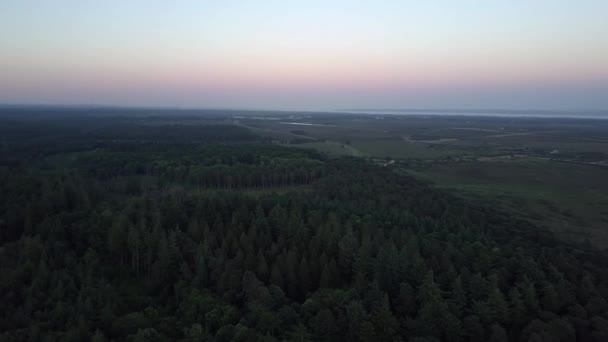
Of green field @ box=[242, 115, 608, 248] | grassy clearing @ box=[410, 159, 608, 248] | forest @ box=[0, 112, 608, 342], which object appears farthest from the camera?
green field @ box=[242, 115, 608, 248]

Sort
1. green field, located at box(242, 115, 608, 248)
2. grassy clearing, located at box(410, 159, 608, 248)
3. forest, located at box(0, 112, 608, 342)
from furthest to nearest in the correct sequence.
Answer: green field, located at box(242, 115, 608, 248), grassy clearing, located at box(410, 159, 608, 248), forest, located at box(0, 112, 608, 342)

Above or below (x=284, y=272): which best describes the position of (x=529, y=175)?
below

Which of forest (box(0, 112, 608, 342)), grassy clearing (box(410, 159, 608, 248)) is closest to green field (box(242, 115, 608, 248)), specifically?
grassy clearing (box(410, 159, 608, 248))

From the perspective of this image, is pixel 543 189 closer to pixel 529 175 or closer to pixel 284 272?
pixel 529 175

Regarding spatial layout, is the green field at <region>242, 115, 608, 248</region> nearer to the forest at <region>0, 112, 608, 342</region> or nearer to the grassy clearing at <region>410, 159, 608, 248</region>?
the grassy clearing at <region>410, 159, 608, 248</region>

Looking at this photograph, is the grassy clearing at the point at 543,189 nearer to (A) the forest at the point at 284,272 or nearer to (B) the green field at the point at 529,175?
(B) the green field at the point at 529,175

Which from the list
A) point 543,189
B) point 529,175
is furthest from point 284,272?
point 529,175

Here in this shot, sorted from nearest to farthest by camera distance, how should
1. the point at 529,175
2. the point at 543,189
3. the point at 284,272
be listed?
the point at 284,272
the point at 543,189
the point at 529,175

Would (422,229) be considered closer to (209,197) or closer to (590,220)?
(209,197)

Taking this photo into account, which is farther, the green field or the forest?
the green field
